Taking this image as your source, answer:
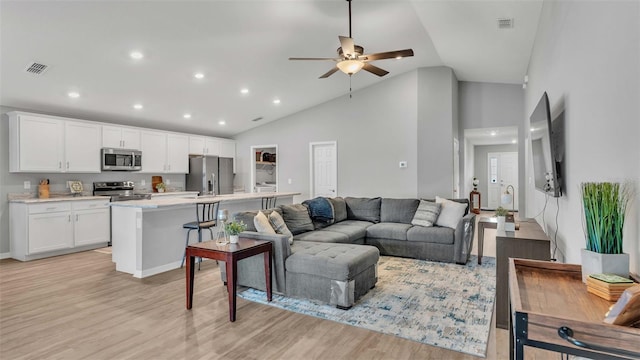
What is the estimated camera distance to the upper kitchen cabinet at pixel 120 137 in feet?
20.1

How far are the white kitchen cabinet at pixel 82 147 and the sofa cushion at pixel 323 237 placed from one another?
13.4ft

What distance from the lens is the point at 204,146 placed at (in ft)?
26.2

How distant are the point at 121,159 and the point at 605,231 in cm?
695

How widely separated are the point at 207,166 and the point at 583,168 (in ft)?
22.6

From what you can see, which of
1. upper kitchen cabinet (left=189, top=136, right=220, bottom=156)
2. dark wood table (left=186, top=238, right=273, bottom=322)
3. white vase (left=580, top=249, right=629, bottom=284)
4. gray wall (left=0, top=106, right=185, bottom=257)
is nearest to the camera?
white vase (left=580, top=249, right=629, bottom=284)

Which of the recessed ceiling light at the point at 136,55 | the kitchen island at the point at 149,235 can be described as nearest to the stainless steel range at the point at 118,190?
the kitchen island at the point at 149,235

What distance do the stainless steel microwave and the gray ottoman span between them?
443cm

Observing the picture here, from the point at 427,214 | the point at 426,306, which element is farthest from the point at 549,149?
the point at 427,214

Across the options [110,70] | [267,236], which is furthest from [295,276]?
[110,70]

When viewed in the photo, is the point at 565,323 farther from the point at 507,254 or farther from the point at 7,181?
the point at 7,181

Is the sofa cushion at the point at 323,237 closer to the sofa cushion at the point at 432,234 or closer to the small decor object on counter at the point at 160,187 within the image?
the sofa cushion at the point at 432,234

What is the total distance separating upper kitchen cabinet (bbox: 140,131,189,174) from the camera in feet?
22.2

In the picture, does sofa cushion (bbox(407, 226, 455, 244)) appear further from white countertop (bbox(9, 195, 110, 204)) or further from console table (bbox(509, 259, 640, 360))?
white countertop (bbox(9, 195, 110, 204))

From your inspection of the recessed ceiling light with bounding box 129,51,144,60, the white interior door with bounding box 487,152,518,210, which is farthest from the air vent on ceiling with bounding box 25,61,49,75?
the white interior door with bounding box 487,152,518,210
